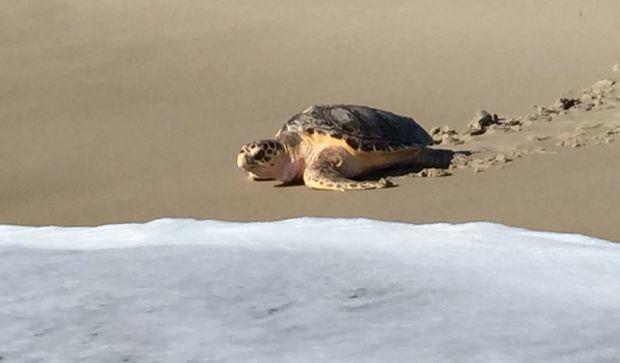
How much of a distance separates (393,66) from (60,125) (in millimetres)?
2673

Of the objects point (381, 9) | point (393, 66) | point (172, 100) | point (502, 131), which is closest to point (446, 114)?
point (502, 131)

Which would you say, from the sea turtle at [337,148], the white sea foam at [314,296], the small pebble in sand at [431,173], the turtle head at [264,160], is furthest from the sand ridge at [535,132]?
the white sea foam at [314,296]

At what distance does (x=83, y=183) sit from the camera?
21.6 ft

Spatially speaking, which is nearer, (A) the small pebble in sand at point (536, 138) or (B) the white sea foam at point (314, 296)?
(B) the white sea foam at point (314, 296)

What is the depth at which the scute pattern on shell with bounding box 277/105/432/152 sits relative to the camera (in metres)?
6.39

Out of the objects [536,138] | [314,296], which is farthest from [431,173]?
[314,296]

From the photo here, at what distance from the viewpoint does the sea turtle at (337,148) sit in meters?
6.36

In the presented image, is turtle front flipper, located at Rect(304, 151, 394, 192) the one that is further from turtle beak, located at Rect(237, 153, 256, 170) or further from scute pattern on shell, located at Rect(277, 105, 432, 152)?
turtle beak, located at Rect(237, 153, 256, 170)

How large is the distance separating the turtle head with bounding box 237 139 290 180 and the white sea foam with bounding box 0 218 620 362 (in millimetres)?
2776

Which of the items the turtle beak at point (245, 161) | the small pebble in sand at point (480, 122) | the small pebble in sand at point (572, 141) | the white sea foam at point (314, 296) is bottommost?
the white sea foam at point (314, 296)

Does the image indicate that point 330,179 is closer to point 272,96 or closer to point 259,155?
point 259,155

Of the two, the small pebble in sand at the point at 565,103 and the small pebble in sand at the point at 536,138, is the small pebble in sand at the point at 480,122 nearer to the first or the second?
the small pebble in sand at the point at 536,138

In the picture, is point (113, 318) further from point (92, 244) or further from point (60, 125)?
point (60, 125)

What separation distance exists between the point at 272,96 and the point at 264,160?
7.52 ft
